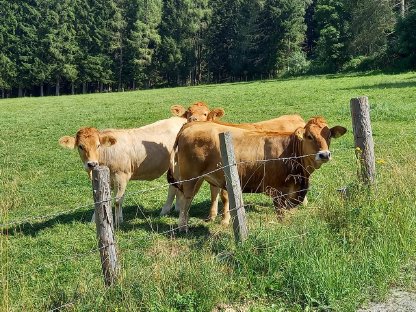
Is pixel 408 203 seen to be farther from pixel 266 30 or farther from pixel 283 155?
pixel 266 30

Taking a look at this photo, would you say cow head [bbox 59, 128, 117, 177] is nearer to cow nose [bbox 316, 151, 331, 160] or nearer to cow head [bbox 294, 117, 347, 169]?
cow head [bbox 294, 117, 347, 169]

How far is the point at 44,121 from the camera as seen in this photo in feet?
83.6

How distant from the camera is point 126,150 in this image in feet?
30.5

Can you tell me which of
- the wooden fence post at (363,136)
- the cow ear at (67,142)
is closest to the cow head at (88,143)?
the cow ear at (67,142)

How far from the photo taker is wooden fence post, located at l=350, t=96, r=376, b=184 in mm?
6312

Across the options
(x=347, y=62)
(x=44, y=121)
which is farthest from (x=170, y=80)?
(x=44, y=121)

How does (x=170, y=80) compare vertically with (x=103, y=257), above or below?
above

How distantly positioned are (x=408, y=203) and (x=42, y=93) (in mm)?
73192

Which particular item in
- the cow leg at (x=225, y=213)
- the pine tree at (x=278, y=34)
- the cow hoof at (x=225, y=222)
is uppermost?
the pine tree at (x=278, y=34)

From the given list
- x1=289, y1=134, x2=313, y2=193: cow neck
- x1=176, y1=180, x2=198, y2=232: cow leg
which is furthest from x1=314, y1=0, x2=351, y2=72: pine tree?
x1=176, y1=180, x2=198, y2=232: cow leg

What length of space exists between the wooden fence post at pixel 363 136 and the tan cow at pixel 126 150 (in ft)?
12.9

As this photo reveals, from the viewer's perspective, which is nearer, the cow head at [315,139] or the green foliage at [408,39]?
the cow head at [315,139]

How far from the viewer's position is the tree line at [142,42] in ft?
235

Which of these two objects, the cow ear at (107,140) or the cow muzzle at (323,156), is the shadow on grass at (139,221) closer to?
the cow ear at (107,140)
